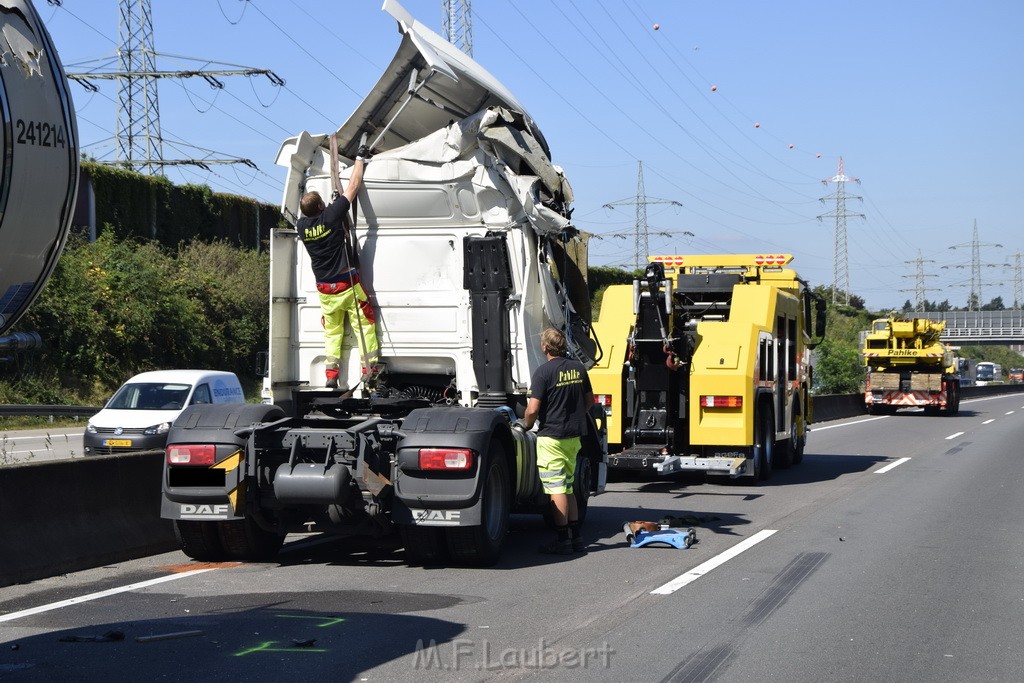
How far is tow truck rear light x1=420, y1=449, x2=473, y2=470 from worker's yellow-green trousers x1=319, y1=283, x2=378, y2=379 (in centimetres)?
173

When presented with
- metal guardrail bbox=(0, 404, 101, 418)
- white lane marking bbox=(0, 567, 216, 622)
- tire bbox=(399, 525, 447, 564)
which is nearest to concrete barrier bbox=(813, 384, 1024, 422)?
metal guardrail bbox=(0, 404, 101, 418)

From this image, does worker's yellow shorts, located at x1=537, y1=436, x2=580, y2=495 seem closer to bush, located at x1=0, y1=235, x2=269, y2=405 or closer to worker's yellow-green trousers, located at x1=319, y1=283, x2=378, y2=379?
worker's yellow-green trousers, located at x1=319, y1=283, x2=378, y2=379

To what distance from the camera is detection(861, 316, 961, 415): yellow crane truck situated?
4278cm

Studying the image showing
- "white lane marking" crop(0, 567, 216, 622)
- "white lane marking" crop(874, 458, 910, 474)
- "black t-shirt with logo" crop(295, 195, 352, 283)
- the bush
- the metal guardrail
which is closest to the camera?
"white lane marking" crop(0, 567, 216, 622)

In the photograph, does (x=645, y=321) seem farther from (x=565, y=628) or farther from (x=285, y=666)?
(x=285, y=666)

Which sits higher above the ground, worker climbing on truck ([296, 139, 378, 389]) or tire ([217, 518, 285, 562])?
worker climbing on truck ([296, 139, 378, 389])

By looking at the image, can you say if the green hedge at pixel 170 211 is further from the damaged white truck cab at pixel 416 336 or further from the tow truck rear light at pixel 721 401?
the damaged white truck cab at pixel 416 336

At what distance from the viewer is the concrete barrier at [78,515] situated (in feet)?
27.5

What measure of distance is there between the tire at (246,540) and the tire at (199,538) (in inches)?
2.1

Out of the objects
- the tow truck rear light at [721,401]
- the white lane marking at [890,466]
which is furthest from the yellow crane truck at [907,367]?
the tow truck rear light at [721,401]

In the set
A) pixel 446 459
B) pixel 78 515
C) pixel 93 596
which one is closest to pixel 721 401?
pixel 446 459

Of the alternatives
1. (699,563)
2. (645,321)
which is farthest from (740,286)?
(699,563)

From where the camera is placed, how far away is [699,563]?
31.5 feet

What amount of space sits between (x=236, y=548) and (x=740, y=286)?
385 inches
